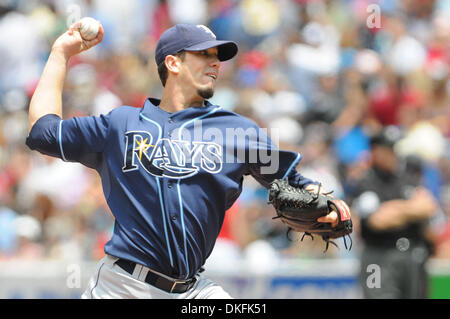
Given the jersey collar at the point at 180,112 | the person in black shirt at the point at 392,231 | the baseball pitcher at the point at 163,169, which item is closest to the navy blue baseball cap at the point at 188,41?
the baseball pitcher at the point at 163,169

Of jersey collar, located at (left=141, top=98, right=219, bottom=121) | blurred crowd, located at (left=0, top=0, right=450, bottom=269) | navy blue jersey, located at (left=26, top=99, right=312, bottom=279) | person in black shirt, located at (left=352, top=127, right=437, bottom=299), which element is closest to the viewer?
navy blue jersey, located at (left=26, top=99, right=312, bottom=279)

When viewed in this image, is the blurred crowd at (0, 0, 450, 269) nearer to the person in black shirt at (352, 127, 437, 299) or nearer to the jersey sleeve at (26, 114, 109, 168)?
the person in black shirt at (352, 127, 437, 299)

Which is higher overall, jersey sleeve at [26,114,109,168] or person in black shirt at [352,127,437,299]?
jersey sleeve at [26,114,109,168]

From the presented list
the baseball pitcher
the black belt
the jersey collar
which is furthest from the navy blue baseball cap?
the black belt

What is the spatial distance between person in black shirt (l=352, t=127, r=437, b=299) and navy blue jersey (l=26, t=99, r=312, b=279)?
12.5 feet

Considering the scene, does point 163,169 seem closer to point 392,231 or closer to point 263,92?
point 392,231

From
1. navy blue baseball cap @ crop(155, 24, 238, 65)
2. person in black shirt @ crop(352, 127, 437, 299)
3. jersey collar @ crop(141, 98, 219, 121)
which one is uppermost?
navy blue baseball cap @ crop(155, 24, 238, 65)

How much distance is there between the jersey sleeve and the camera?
12.8 ft

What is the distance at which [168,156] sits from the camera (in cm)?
392

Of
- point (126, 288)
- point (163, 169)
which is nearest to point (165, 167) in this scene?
point (163, 169)

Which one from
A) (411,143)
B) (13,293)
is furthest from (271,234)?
(13,293)

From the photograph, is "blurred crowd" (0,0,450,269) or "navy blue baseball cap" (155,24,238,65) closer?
"navy blue baseball cap" (155,24,238,65)

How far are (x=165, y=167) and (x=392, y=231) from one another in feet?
14.0

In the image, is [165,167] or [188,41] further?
[188,41]
